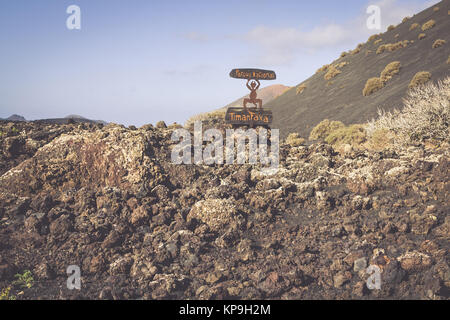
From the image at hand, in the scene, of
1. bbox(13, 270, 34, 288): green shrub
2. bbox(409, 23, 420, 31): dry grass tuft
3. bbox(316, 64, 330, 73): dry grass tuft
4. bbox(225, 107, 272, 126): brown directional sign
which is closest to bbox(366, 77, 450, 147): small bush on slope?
bbox(225, 107, 272, 126): brown directional sign

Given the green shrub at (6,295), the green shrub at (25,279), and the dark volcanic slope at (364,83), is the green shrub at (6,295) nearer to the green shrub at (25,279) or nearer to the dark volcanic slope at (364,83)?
the green shrub at (25,279)

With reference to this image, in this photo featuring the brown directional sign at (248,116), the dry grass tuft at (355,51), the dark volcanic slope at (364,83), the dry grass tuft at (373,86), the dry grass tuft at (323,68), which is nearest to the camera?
the brown directional sign at (248,116)

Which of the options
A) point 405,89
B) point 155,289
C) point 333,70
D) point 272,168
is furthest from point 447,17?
point 155,289

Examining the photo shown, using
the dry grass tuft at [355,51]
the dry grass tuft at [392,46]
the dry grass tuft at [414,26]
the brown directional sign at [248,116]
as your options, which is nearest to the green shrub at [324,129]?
the brown directional sign at [248,116]

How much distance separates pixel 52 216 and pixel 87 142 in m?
2.67

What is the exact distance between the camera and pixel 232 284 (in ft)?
24.2

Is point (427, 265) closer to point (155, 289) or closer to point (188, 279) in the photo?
point (188, 279)

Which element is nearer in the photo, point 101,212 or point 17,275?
point 17,275

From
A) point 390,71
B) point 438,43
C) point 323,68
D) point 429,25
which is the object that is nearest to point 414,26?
point 429,25

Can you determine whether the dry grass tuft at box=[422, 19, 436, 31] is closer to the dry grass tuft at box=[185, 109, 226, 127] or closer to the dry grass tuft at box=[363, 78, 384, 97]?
the dry grass tuft at box=[363, 78, 384, 97]

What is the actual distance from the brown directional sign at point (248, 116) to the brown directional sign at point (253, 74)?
1.58 meters

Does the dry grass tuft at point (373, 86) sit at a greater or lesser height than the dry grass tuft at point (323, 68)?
lesser

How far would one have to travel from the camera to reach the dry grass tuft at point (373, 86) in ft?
99.3

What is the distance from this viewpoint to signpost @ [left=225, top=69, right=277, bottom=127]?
13.4m
